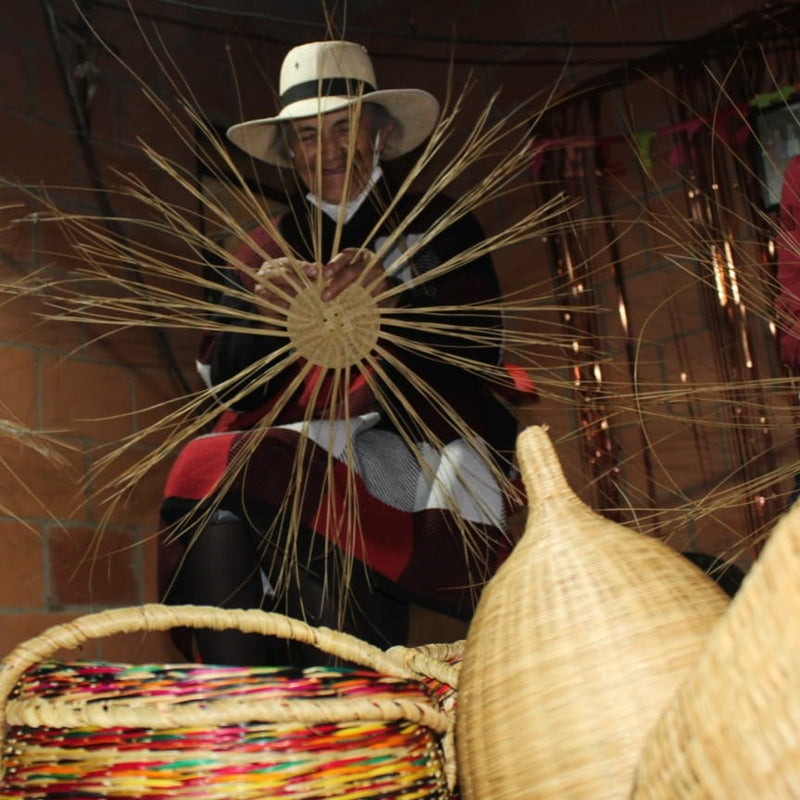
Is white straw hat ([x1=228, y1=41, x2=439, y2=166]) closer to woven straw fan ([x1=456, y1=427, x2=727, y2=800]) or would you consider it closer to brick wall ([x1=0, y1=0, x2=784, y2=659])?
brick wall ([x1=0, y1=0, x2=784, y2=659])

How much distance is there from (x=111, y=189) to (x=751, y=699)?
57.5 inches

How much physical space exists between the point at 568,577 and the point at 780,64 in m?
1.30

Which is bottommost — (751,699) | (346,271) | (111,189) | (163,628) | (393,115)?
(751,699)

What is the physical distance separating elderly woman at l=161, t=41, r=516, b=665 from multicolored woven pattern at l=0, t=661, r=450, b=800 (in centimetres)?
52

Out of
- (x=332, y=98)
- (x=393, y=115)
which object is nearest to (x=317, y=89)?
(x=332, y=98)

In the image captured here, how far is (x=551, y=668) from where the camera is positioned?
58 cm

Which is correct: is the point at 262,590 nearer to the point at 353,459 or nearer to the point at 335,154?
the point at 353,459

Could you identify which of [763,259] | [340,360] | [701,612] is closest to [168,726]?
[701,612]

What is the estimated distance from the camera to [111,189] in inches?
67.7

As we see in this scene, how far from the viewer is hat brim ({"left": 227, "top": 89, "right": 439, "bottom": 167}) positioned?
4.41 feet

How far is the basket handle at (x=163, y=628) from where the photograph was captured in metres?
0.62

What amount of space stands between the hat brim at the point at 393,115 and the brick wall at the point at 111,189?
189 mm

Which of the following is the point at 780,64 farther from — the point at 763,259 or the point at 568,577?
the point at 568,577

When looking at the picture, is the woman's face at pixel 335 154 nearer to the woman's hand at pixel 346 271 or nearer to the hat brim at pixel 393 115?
the hat brim at pixel 393 115
